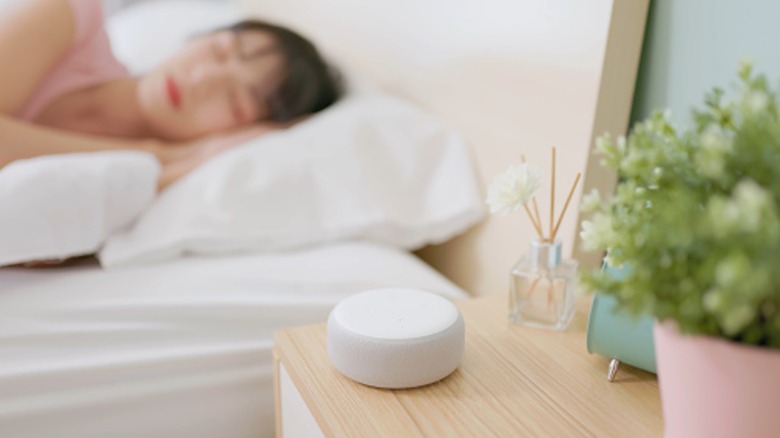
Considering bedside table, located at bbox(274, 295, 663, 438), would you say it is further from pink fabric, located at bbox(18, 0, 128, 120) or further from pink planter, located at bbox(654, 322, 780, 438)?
pink fabric, located at bbox(18, 0, 128, 120)

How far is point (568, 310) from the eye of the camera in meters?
0.77

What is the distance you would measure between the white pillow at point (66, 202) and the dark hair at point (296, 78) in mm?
398

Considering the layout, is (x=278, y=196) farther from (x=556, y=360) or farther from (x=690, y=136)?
(x=690, y=136)

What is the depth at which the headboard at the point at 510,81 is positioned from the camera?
830mm

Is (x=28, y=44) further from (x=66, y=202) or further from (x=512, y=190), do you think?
(x=512, y=190)

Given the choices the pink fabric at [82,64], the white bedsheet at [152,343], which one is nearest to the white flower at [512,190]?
the white bedsheet at [152,343]

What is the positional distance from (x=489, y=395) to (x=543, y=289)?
167 millimetres

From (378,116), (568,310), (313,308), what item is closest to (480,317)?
Answer: (568,310)

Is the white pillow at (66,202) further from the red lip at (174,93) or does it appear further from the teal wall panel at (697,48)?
the teal wall panel at (697,48)

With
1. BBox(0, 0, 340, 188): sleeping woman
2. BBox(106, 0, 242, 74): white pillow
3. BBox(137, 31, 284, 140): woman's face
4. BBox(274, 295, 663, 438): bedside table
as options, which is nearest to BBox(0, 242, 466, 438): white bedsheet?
BBox(274, 295, 663, 438): bedside table

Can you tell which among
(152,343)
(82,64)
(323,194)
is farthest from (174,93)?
(152,343)

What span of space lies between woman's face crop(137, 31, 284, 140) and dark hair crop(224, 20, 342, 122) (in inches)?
0.6

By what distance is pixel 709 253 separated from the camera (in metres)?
0.39

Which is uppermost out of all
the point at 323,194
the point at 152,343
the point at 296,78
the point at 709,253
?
the point at 709,253
